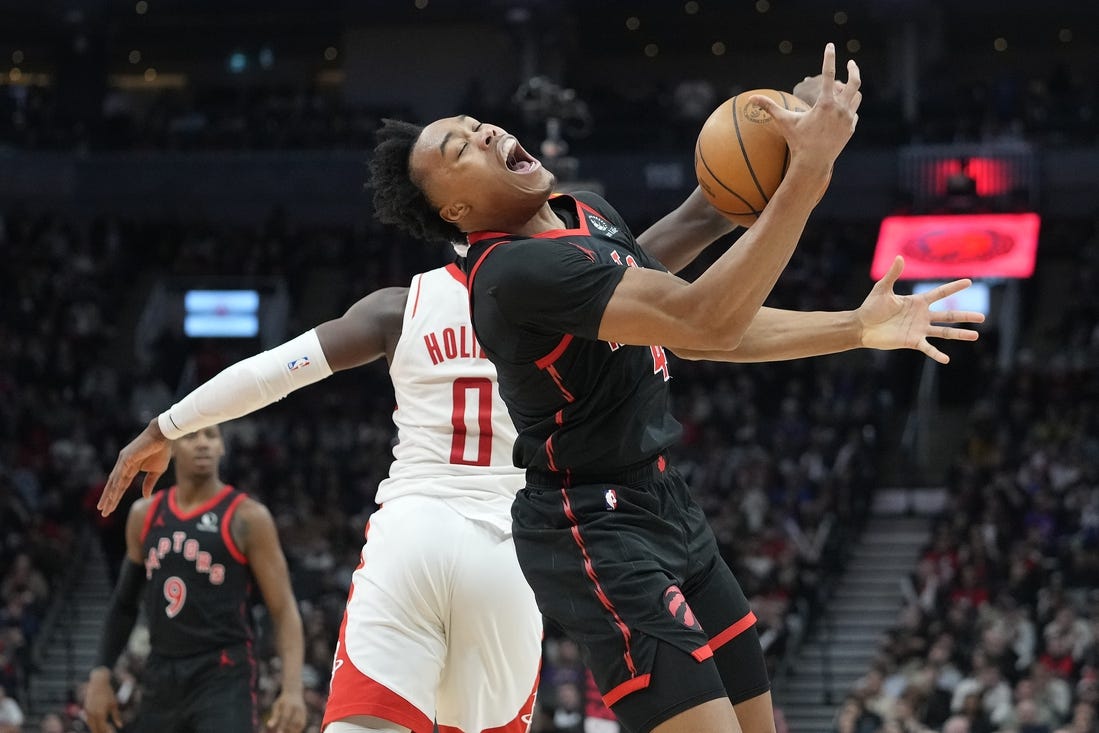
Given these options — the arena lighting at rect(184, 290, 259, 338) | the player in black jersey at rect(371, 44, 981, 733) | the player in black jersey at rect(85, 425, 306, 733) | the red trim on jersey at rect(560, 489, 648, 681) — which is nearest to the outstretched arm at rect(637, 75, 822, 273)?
the player in black jersey at rect(371, 44, 981, 733)

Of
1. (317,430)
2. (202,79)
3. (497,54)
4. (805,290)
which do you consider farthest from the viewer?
(202,79)

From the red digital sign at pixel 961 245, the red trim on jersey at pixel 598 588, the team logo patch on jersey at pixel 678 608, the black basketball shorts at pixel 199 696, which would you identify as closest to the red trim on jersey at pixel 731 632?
the team logo patch on jersey at pixel 678 608

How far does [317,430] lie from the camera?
22.0 metres

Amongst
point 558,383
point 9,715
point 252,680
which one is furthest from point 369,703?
point 9,715

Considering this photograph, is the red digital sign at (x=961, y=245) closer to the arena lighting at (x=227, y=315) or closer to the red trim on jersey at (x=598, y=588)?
the arena lighting at (x=227, y=315)

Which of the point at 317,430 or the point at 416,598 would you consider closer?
the point at 416,598

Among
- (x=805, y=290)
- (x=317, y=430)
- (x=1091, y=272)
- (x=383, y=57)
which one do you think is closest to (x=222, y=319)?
(x=317, y=430)

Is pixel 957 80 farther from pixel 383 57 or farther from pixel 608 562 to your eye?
pixel 608 562

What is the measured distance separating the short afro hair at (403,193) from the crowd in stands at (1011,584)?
8113mm

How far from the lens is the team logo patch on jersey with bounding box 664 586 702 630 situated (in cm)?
387

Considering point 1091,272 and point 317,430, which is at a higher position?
point 1091,272

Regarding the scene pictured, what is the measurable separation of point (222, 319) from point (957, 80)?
1436 cm

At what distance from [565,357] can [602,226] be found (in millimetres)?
468

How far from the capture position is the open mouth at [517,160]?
13.4 ft
